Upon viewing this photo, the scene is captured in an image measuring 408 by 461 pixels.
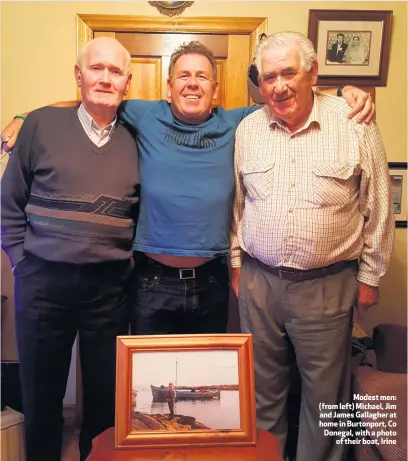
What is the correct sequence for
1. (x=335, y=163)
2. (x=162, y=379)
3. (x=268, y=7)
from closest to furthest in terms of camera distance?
(x=162, y=379)
(x=335, y=163)
(x=268, y=7)

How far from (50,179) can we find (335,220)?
2.86 feet

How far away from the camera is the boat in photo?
1.14 m

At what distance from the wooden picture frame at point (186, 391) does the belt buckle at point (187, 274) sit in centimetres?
35

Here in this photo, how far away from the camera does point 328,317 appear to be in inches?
56.6

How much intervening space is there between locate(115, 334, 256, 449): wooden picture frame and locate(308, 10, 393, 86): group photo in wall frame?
1.30 metres

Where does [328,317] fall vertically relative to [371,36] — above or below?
below

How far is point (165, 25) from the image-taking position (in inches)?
75.2

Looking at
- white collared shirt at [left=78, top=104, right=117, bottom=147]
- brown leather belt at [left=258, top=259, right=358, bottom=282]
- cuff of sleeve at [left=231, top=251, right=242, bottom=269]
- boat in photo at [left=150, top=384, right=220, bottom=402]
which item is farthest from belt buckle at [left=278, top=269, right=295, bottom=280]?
white collared shirt at [left=78, top=104, right=117, bottom=147]

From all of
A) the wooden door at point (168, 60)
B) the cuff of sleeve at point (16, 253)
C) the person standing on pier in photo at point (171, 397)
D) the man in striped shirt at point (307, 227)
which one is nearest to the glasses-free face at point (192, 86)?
the man in striped shirt at point (307, 227)

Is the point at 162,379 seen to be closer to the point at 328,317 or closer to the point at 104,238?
the point at 104,238

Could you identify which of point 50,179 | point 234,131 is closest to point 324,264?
point 234,131

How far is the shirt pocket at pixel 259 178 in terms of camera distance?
1414mm

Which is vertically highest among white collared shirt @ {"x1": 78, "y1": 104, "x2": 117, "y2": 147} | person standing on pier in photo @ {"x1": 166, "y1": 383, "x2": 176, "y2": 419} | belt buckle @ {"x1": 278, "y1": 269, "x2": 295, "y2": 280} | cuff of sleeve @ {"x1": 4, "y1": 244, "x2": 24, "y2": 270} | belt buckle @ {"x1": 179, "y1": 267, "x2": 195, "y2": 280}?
white collared shirt @ {"x1": 78, "y1": 104, "x2": 117, "y2": 147}

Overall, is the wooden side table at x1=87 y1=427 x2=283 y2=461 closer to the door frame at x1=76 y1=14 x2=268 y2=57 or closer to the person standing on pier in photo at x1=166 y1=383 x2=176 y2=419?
the person standing on pier in photo at x1=166 y1=383 x2=176 y2=419
